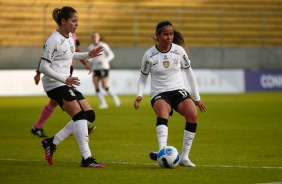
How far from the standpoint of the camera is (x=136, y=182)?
6.60 m

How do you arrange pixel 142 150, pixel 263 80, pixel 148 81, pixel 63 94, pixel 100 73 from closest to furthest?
1. pixel 63 94
2. pixel 142 150
3. pixel 100 73
4. pixel 148 81
5. pixel 263 80

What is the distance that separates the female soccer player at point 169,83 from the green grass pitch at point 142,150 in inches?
21.4

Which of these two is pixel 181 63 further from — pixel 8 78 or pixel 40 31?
pixel 40 31

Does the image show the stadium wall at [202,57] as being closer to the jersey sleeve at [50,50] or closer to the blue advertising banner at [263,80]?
the blue advertising banner at [263,80]

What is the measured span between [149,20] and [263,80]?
255 inches

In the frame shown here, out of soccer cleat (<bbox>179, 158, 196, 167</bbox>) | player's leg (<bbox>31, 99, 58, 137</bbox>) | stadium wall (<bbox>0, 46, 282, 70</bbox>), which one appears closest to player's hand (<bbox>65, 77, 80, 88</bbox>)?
soccer cleat (<bbox>179, 158, 196, 167</bbox>)

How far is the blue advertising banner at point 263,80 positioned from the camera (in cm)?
2853

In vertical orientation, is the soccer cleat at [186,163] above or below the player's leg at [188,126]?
below

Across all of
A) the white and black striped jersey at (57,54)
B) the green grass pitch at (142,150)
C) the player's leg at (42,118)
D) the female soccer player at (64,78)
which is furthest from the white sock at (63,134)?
the player's leg at (42,118)

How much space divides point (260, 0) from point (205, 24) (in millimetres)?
3556

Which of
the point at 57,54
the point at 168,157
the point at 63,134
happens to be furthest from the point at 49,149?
the point at 168,157

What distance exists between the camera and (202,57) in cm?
3059

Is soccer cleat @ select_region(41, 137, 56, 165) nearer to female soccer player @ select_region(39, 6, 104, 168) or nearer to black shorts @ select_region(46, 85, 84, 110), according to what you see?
female soccer player @ select_region(39, 6, 104, 168)

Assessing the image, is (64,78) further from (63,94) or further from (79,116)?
(79,116)
